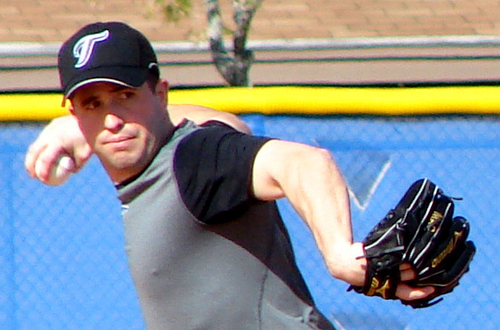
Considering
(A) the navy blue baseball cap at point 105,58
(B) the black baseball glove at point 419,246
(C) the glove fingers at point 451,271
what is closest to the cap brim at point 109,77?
(A) the navy blue baseball cap at point 105,58

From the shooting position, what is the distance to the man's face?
252 centimetres

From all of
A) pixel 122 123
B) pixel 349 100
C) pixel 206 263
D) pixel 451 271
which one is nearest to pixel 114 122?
pixel 122 123

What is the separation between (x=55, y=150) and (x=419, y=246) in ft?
3.55

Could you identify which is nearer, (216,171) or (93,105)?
(216,171)

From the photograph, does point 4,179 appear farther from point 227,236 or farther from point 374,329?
point 227,236

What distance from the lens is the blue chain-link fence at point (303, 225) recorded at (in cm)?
403

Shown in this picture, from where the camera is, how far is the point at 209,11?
5.07m

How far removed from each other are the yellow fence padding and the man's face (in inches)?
55.2

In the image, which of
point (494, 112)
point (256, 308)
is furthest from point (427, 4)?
point (256, 308)

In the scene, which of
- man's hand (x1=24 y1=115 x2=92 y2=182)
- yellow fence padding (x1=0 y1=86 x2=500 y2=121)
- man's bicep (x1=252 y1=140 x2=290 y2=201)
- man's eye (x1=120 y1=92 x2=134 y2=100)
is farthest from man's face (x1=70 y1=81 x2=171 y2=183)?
yellow fence padding (x1=0 y1=86 x2=500 y2=121)

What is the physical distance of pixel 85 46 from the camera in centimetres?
254

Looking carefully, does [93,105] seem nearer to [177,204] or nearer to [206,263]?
[177,204]

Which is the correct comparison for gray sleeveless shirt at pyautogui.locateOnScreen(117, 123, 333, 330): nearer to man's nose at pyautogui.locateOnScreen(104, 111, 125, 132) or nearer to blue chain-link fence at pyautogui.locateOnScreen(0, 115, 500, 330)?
man's nose at pyautogui.locateOnScreen(104, 111, 125, 132)

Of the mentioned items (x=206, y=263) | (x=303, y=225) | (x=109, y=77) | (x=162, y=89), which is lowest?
(x=303, y=225)
